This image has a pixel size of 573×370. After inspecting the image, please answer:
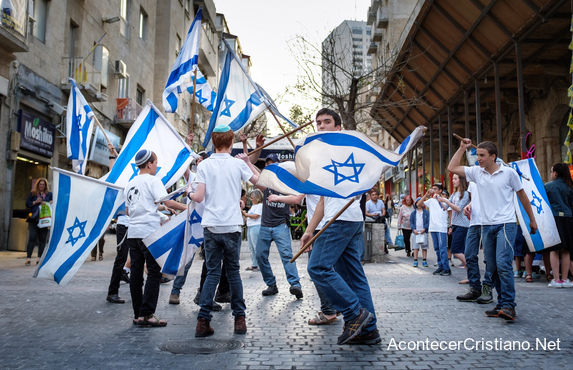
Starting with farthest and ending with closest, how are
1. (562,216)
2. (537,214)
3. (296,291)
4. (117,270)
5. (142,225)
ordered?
(562,216) < (537,214) < (296,291) < (117,270) < (142,225)

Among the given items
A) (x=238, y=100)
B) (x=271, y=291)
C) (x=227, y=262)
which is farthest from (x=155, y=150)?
(x=227, y=262)

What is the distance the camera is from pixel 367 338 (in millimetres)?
4594

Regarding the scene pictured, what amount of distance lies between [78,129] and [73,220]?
3.46 metres

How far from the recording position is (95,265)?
1175cm

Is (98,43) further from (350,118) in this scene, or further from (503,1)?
(503,1)

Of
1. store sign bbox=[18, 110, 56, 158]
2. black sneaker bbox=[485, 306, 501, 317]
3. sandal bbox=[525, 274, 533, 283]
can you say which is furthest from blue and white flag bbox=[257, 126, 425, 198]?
store sign bbox=[18, 110, 56, 158]

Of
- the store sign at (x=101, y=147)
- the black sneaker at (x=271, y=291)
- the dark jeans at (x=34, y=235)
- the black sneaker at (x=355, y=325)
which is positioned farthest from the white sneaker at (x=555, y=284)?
the store sign at (x=101, y=147)

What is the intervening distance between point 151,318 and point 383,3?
136ft

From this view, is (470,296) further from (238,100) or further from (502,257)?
(238,100)

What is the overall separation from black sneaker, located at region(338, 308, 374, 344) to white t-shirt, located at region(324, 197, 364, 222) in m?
0.83

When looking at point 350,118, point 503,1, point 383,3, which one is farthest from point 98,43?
point 383,3

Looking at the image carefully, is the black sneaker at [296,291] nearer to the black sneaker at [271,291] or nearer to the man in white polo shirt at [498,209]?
the black sneaker at [271,291]

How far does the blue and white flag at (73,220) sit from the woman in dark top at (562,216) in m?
6.78

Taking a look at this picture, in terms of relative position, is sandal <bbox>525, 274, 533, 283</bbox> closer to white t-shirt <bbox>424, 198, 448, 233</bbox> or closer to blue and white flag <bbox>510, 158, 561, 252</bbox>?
blue and white flag <bbox>510, 158, 561, 252</bbox>
